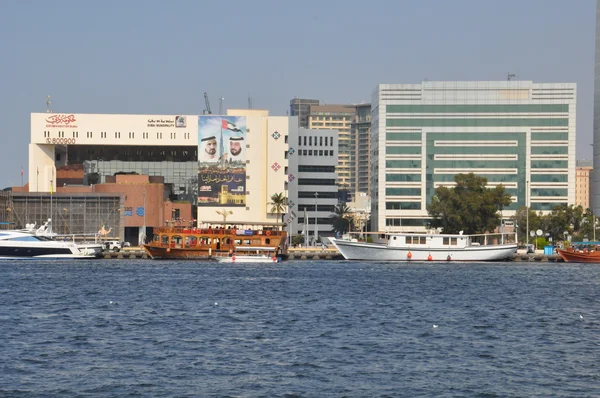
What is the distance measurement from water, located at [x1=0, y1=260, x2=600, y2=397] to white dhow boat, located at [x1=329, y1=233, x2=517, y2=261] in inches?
2095

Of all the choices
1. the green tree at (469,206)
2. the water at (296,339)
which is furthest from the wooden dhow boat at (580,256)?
the water at (296,339)

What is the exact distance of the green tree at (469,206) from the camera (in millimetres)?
172625

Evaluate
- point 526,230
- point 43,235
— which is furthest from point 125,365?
point 526,230

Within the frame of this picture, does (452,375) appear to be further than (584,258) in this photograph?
No

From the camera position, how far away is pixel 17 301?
73.6 metres

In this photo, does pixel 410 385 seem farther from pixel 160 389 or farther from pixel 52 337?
pixel 52 337

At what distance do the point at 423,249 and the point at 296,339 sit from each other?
9774 cm

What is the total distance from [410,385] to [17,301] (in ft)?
131

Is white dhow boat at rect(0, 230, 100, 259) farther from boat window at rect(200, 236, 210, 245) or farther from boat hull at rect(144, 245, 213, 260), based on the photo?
boat window at rect(200, 236, 210, 245)

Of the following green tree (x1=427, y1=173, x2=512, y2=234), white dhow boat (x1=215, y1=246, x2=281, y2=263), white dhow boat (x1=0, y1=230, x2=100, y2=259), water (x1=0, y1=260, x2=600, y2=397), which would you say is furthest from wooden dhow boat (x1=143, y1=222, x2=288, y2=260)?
water (x1=0, y1=260, x2=600, y2=397)

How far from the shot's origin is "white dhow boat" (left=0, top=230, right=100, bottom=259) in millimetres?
140250

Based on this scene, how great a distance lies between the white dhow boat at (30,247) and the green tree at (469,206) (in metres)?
61.9

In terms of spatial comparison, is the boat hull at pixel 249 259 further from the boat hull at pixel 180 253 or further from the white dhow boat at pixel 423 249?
the white dhow boat at pixel 423 249

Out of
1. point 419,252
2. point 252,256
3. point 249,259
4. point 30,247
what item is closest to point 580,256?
point 419,252
